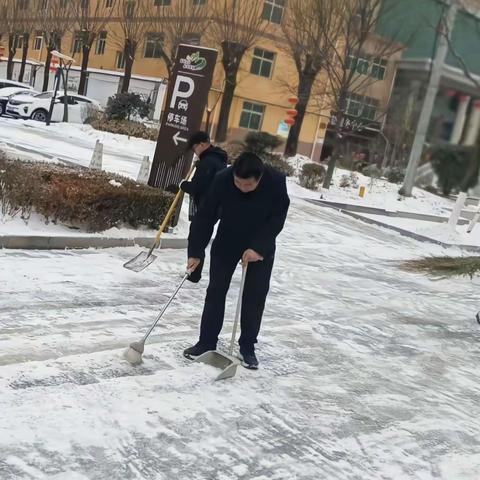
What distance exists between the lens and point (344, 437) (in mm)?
3756

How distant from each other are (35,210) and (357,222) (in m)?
10.1

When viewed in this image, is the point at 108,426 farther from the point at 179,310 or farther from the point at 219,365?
the point at 179,310

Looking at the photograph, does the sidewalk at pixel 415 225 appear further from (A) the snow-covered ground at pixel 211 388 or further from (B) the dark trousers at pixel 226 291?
(B) the dark trousers at pixel 226 291

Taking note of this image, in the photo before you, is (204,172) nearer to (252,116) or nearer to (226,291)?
(226,291)

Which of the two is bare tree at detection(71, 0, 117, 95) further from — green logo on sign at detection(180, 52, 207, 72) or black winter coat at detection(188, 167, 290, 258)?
black winter coat at detection(188, 167, 290, 258)

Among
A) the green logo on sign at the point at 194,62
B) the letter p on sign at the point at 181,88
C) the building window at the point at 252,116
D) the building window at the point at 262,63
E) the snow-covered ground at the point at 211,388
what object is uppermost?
the building window at the point at 262,63

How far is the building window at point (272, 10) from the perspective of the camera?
27.8 meters

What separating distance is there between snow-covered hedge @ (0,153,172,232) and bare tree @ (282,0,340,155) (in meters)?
14.0

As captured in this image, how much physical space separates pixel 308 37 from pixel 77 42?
22333 mm

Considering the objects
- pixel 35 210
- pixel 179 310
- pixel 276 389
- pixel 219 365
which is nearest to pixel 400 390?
pixel 276 389

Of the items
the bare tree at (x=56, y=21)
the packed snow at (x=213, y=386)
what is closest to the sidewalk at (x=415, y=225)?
the packed snow at (x=213, y=386)

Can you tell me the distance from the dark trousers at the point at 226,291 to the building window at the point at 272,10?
83.1ft

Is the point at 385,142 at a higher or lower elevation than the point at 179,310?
higher

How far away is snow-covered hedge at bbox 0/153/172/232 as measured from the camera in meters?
6.99
